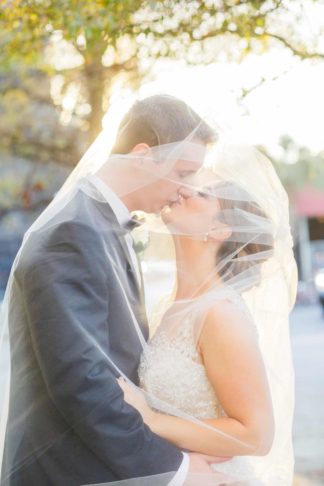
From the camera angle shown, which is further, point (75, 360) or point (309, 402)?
point (309, 402)

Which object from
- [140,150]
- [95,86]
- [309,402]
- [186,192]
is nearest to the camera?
[140,150]

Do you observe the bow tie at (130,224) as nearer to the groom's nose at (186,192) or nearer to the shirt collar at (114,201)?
the shirt collar at (114,201)

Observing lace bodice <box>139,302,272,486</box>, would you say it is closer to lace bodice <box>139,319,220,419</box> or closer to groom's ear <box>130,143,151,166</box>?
lace bodice <box>139,319,220,419</box>

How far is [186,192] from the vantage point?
2605 millimetres

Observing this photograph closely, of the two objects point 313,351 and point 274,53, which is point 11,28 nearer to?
point 274,53

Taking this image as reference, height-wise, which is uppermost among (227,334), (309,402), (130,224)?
(130,224)

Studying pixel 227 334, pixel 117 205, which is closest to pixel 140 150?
pixel 117 205

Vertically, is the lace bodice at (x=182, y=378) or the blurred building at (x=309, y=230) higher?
the lace bodice at (x=182, y=378)

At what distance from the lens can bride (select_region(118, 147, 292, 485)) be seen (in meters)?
2.41

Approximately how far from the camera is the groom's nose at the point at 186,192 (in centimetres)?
259

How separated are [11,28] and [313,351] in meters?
10.3

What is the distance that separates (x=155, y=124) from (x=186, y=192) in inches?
9.0

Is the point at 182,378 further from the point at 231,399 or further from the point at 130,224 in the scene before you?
the point at 130,224

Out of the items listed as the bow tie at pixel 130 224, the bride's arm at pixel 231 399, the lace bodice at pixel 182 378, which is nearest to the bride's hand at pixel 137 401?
the bride's arm at pixel 231 399
